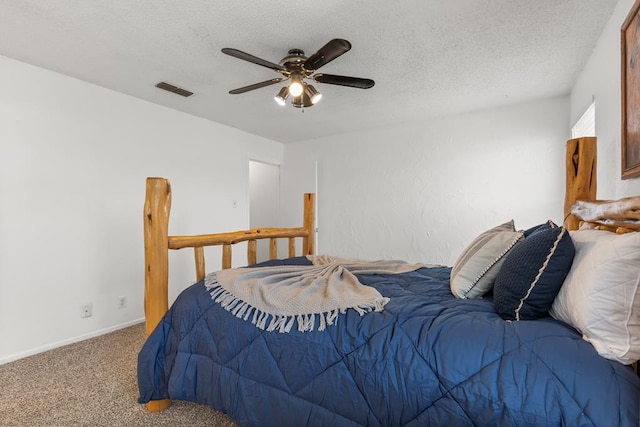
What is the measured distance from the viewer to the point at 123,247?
323 cm

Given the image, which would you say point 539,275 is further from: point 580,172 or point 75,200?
point 75,200

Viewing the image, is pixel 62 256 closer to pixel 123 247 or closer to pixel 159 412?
pixel 123 247

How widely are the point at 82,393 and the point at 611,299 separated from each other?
2.68m

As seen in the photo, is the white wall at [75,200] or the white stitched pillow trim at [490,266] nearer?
the white stitched pillow trim at [490,266]

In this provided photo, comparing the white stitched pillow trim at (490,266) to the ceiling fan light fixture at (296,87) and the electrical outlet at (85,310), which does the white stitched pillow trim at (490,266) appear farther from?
the electrical outlet at (85,310)

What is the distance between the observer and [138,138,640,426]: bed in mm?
917

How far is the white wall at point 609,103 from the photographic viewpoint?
1860mm

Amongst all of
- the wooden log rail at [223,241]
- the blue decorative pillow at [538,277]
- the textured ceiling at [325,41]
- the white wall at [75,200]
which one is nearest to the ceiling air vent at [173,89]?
the textured ceiling at [325,41]

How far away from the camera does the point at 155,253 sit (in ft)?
5.99

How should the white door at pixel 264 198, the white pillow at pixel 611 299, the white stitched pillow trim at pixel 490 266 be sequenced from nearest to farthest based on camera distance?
the white pillow at pixel 611 299 < the white stitched pillow trim at pixel 490 266 < the white door at pixel 264 198

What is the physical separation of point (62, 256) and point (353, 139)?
3670mm

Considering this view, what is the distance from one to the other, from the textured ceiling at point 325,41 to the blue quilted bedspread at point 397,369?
5.41 feet

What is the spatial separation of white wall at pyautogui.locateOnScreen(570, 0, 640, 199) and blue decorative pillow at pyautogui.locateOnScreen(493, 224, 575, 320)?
85cm

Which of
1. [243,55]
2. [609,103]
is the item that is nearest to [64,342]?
[243,55]
